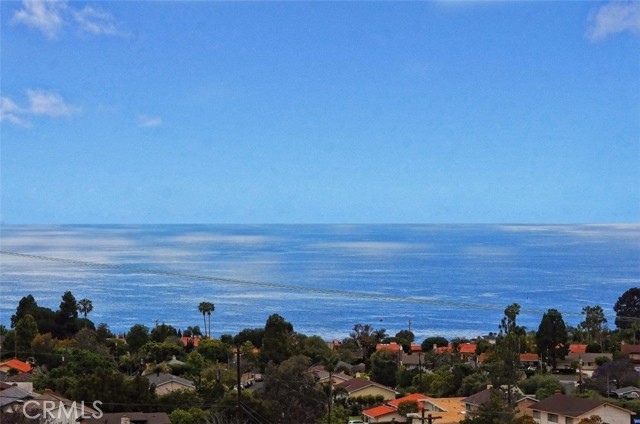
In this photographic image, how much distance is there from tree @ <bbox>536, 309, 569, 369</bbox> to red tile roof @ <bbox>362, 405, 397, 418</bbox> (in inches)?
511

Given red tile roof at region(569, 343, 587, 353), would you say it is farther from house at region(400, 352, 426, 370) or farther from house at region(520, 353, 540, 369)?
house at region(400, 352, 426, 370)

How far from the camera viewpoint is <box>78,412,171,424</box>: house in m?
17.4

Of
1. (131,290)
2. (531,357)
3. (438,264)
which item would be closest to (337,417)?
(531,357)

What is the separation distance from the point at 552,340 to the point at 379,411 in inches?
544

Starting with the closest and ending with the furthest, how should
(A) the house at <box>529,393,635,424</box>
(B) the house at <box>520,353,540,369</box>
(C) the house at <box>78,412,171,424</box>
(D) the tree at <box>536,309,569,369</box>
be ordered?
(C) the house at <box>78,412,171,424</box> → (A) the house at <box>529,393,635,424</box> → (B) the house at <box>520,353,540,369</box> → (D) the tree at <box>536,309,569,369</box>

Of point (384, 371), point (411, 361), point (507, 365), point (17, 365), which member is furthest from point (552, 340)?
point (17, 365)

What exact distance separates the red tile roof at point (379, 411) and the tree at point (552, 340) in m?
13.0

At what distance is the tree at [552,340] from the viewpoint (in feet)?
111

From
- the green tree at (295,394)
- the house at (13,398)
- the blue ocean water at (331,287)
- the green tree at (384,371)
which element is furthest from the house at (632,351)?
the house at (13,398)

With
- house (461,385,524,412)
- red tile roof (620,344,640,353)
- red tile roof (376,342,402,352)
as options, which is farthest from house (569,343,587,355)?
house (461,385,524,412)

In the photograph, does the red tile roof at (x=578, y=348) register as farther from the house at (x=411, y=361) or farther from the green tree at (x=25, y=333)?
the green tree at (x=25, y=333)

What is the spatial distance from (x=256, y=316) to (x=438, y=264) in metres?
48.0

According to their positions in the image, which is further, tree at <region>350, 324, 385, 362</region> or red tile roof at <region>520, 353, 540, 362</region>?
tree at <region>350, 324, 385, 362</region>

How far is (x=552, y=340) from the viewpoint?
3403 centimetres
